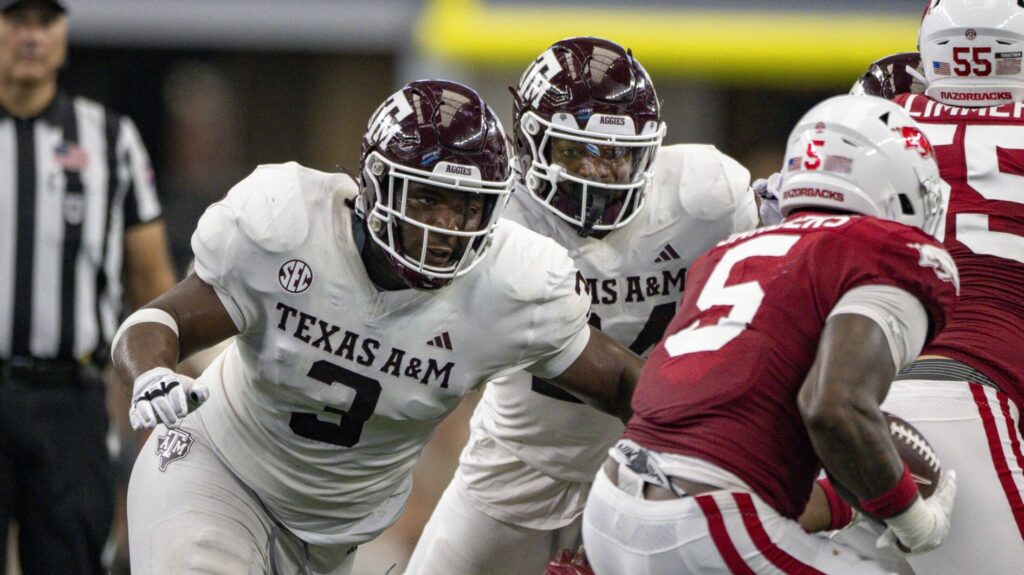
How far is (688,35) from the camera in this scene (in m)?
9.43

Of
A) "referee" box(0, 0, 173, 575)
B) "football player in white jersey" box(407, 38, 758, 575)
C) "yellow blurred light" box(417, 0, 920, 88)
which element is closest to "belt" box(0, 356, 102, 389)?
"referee" box(0, 0, 173, 575)

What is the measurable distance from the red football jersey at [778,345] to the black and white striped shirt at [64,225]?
2784 mm

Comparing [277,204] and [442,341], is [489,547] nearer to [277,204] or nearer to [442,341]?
[442,341]

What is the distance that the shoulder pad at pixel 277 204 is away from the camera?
342cm

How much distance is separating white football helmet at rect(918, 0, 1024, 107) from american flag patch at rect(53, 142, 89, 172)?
2.92m

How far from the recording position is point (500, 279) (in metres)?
3.50

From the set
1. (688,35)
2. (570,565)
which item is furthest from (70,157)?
(688,35)

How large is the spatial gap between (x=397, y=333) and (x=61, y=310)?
204 centimetres

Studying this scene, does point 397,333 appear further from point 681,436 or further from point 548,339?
point 681,436

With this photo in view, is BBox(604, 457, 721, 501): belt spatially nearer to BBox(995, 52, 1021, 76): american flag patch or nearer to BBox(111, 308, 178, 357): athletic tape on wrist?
BBox(111, 308, 178, 357): athletic tape on wrist

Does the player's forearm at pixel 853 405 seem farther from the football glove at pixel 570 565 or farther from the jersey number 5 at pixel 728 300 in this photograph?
the football glove at pixel 570 565

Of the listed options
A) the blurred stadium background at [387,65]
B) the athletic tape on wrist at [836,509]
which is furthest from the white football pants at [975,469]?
the blurred stadium background at [387,65]

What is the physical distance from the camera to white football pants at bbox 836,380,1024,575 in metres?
3.30

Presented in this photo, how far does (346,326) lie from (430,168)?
403 millimetres
